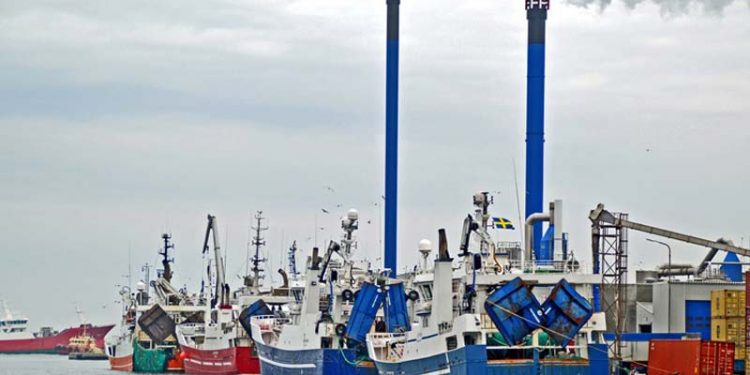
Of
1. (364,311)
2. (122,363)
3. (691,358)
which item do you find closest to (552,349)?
(691,358)

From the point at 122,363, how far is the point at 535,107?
65002mm

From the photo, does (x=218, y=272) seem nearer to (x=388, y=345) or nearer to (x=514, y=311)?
(x=388, y=345)

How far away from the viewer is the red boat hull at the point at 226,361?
387 feet

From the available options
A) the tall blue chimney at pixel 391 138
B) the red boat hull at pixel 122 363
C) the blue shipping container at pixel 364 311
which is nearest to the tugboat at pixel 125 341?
the red boat hull at pixel 122 363

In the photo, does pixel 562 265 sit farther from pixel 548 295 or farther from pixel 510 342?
pixel 510 342

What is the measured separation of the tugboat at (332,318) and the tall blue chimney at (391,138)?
583 inches

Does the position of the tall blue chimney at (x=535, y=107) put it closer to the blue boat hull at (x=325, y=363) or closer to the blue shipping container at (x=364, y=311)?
the blue boat hull at (x=325, y=363)

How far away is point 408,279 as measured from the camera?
89750 millimetres

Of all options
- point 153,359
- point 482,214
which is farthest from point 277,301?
point 482,214

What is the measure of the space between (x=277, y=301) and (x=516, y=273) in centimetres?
4398

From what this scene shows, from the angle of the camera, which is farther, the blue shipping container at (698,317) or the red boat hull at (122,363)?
the red boat hull at (122,363)

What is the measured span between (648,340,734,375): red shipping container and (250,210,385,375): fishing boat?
54.5 ft

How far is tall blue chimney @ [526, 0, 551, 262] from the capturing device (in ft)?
330

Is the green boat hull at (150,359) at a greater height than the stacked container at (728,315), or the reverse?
the stacked container at (728,315)
